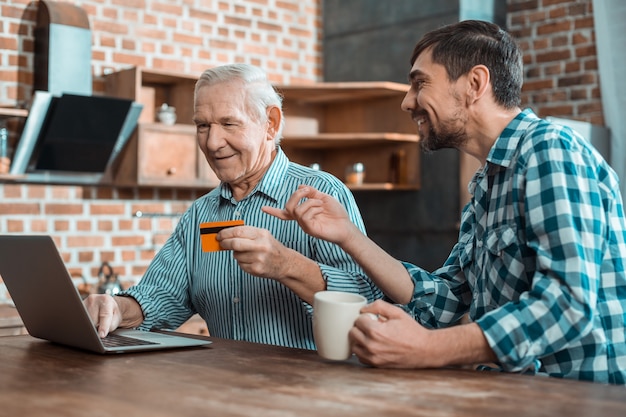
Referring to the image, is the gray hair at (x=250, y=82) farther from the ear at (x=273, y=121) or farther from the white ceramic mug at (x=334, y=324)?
the white ceramic mug at (x=334, y=324)

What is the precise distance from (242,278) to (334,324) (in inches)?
26.8

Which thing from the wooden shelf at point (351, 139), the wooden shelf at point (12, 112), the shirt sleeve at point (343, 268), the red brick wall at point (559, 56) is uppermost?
the red brick wall at point (559, 56)

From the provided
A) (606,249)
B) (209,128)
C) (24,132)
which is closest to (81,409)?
(606,249)

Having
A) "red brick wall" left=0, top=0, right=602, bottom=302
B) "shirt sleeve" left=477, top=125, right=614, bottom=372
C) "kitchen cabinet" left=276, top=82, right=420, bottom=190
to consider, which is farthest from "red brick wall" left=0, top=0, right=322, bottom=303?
"shirt sleeve" left=477, top=125, right=614, bottom=372

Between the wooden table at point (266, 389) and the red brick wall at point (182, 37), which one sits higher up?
the red brick wall at point (182, 37)

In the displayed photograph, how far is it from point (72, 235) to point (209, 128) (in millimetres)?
2567

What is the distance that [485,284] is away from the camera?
1783mm

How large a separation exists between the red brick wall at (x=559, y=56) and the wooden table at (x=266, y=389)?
148 inches

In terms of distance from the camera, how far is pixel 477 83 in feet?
6.05

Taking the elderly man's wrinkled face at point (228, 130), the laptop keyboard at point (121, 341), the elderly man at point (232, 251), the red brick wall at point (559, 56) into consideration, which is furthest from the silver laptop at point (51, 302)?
the red brick wall at point (559, 56)

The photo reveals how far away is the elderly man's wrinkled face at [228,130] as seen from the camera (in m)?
2.27

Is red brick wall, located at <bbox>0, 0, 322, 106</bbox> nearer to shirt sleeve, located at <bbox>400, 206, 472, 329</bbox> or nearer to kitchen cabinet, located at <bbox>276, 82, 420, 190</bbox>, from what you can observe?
kitchen cabinet, located at <bbox>276, 82, 420, 190</bbox>

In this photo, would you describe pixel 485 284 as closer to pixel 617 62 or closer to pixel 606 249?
pixel 606 249

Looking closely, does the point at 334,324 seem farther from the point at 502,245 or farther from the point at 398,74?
the point at 398,74
